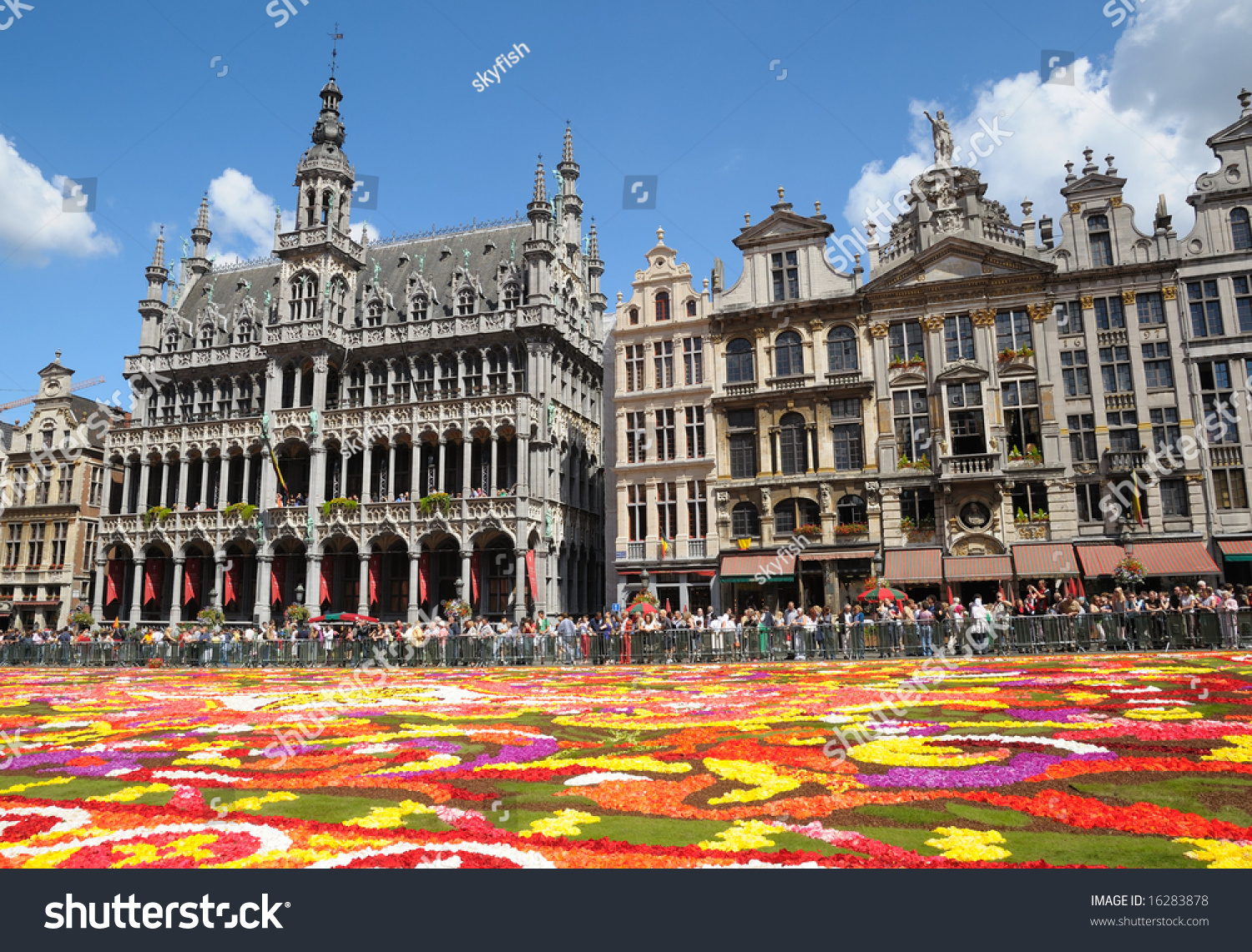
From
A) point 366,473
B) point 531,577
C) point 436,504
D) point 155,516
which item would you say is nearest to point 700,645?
point 531,577

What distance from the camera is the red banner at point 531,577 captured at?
40.9 m

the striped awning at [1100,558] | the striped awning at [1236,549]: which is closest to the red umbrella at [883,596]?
the striped awning at [1100,558]

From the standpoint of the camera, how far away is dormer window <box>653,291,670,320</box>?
42031 millimetres

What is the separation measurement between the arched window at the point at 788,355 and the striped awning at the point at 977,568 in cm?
1122

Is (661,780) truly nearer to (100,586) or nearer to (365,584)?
(365,584)

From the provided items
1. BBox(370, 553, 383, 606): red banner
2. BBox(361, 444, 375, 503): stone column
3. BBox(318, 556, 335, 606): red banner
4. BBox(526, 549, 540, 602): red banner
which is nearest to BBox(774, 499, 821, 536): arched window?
BBox(526, 549, 540, 602): red banner

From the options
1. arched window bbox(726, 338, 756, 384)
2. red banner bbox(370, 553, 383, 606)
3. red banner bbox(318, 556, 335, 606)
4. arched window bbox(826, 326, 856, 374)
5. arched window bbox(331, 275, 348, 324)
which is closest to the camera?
arched window bbox(826, 326, 856, 374)

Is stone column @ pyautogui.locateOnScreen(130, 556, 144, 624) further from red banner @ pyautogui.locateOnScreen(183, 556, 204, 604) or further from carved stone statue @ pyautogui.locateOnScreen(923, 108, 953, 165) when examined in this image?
carved stone statue @ pyautogui.locateOnScreen(923, 108, 953, 165)

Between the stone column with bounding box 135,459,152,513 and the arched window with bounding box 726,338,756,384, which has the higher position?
the arched window with bounding box 726,338,756,384

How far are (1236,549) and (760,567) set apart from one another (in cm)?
1883

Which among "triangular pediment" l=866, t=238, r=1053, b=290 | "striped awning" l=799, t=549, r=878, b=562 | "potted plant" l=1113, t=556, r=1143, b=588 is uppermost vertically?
"triangular pediment" l=866, t=238, r=1053, b=290

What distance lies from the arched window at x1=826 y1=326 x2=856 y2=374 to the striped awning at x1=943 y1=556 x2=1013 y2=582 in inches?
398

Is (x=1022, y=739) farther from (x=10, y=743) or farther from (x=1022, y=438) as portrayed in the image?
(x=1022, y=438)

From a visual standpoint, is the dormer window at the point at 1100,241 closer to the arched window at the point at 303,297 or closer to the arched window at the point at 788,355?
the arched window at the point at 788,355
